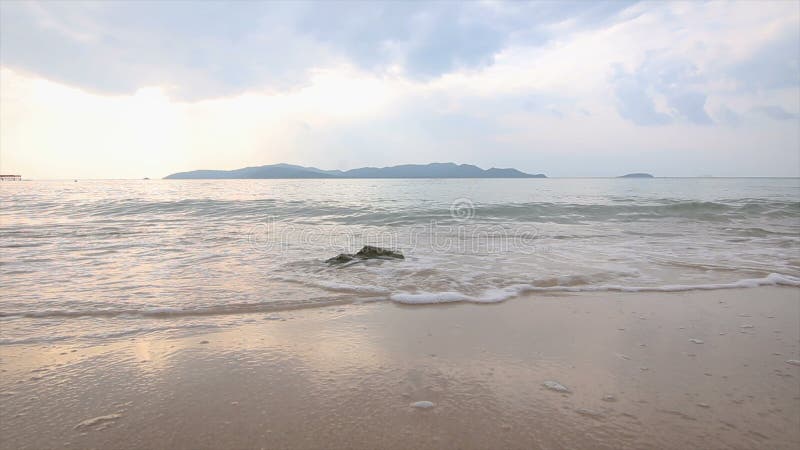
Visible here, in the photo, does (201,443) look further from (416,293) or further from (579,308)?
(579,308)

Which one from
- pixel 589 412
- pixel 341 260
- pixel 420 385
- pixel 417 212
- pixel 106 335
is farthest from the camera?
pixel 417 212

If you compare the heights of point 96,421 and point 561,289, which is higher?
point 96,421

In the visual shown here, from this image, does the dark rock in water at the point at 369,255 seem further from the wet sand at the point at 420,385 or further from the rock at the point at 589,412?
the rock at the point at 589,412

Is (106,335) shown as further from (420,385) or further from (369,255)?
(369,255)

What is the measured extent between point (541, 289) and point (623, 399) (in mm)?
3045

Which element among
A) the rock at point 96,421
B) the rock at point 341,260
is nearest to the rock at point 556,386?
the rock at point 96,421

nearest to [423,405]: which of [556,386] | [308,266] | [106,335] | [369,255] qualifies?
[556,386]

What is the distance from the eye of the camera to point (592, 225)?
1509 centimetres

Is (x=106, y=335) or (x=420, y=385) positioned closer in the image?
(x=420, y=385)

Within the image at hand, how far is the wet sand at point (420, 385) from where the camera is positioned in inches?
87.1

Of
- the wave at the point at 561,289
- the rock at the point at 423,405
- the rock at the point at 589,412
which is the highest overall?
the rock at the point at 423,405

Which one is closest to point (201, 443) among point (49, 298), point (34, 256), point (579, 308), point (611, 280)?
point (579, 308)

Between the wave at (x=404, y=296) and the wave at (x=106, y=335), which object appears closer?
the wave at (x=106, y=335)

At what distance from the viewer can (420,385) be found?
9.11ft
